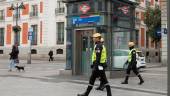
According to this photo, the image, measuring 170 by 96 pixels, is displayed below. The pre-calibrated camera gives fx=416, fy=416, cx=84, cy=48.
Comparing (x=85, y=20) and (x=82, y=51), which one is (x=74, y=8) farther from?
(x=82, y=51)

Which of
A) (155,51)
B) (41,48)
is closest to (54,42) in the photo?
(41,48)

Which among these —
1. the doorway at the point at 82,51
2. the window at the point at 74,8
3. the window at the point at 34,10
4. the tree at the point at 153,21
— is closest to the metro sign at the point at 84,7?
the window at the point at 74,8

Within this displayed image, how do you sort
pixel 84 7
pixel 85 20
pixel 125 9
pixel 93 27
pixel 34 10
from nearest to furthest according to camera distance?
pixel 93 27, pixel 85 20, pixel 84 7, pixel 125 9, pixel 34 10

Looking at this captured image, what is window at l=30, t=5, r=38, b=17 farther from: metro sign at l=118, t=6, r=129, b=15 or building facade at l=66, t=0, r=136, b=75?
metro sign at l=118, t=6, r=129, b=15

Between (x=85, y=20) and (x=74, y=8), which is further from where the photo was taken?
(x=74, y=8)

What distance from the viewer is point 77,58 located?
63.7ft

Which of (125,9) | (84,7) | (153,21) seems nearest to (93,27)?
(84,7)

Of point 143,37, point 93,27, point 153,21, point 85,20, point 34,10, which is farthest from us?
point 143,37

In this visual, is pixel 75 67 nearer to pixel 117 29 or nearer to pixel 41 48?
pixel 117 29

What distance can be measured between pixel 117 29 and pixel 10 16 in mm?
44927

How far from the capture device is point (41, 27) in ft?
184

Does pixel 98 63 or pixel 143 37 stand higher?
pixel 143 37

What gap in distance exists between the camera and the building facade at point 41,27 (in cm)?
5441

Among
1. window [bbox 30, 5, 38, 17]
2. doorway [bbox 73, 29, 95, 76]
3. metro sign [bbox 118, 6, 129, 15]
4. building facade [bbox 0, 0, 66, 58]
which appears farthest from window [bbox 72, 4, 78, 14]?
window [bbox 30, 5, 38, 17]
